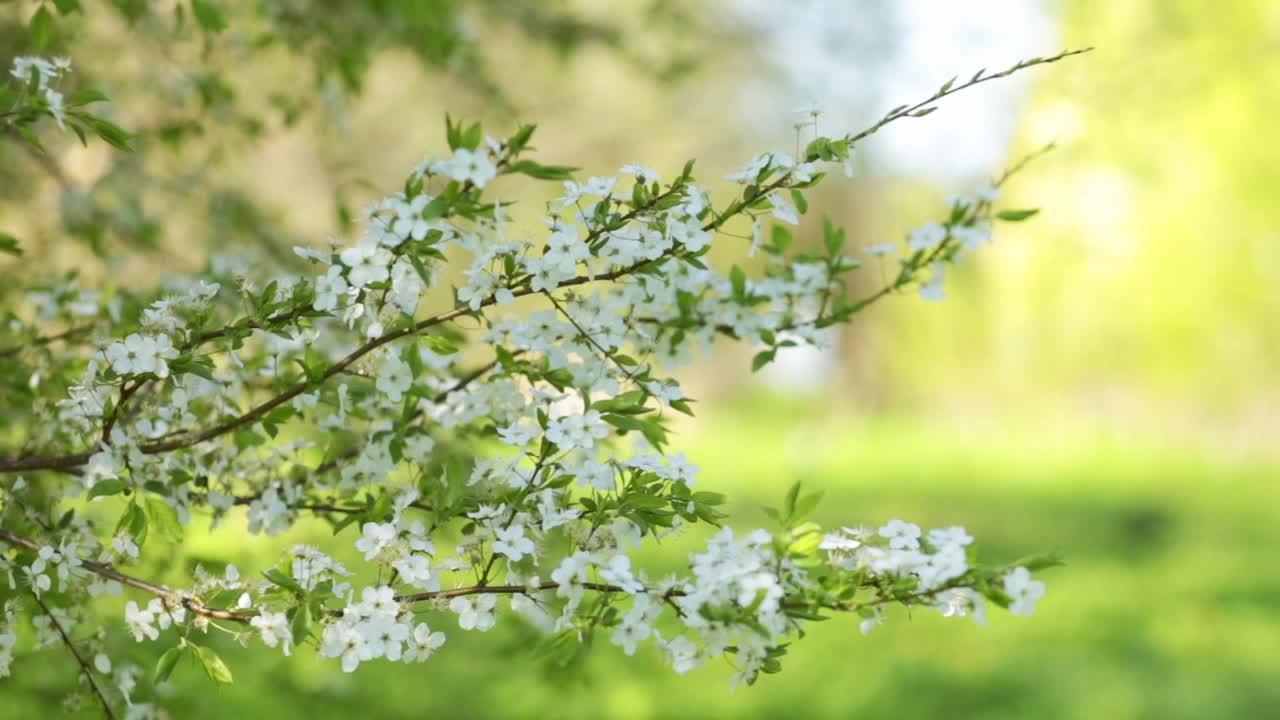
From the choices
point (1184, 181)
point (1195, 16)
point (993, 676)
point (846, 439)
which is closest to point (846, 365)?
point (846, 439)

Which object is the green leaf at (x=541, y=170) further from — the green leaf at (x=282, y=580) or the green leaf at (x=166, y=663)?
the green leaf at (x=166, y=663)

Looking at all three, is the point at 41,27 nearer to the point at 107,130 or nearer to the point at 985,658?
the point at 107,130

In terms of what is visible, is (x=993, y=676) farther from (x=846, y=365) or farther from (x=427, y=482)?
(x=846, y=365)

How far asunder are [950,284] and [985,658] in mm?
16208

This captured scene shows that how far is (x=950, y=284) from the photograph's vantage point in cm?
2289

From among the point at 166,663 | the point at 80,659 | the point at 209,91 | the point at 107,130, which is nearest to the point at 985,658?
the point at 209,91

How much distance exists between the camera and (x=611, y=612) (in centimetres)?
186

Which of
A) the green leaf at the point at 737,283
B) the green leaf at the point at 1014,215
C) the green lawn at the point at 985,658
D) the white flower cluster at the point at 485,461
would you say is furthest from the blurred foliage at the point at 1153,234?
the white flower cluster at the point at 485,461

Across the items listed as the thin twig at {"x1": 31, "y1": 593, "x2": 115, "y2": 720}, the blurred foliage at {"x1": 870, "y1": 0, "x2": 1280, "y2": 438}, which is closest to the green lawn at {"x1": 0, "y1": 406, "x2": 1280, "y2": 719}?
the thin twig at {"x1": 31, "y1": 593, "x2": 115, "y2": 720}

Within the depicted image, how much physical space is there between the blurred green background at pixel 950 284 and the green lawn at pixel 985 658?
3 centimetres

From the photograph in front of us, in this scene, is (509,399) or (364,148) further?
(364,148)

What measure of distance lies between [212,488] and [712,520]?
44.3 inches

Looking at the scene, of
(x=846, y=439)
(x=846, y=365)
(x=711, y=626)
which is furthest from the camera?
(x=846, y=365)

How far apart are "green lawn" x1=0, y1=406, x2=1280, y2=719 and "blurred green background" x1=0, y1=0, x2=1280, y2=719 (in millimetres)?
33
